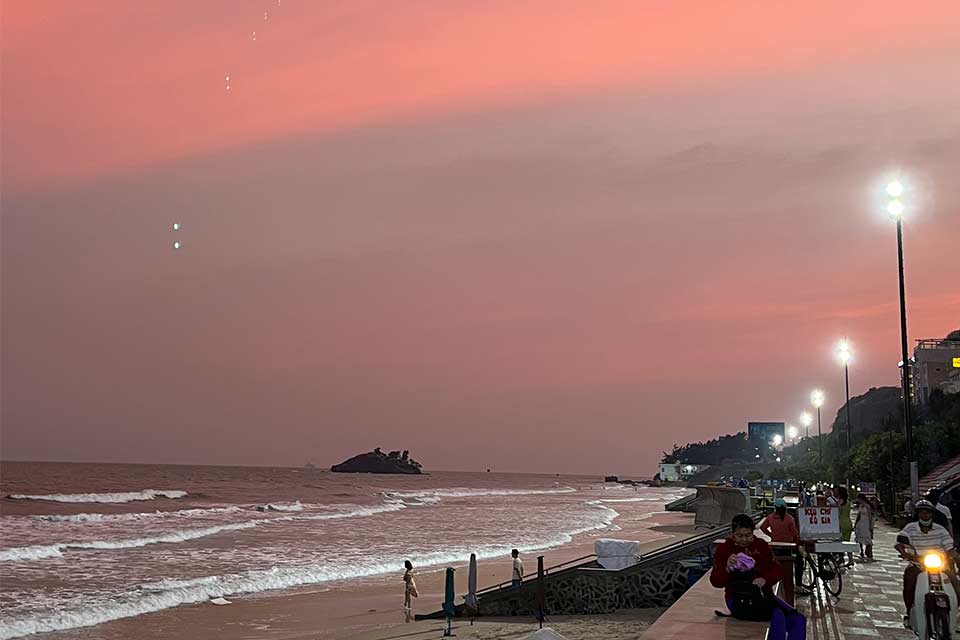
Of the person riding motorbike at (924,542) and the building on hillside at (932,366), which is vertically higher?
the building on hillside at (932,366)

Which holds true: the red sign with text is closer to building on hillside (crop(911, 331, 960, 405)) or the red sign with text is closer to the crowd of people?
the crowd of people

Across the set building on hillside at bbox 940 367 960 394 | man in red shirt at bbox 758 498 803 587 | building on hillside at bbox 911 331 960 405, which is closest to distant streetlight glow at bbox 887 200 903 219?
man in red shirt at bbox 758 498 803 587

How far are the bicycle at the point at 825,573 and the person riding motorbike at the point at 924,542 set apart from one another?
3327 mm

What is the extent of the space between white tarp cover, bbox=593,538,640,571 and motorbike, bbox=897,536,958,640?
12286 millimetres

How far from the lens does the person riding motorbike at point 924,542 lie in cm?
1098

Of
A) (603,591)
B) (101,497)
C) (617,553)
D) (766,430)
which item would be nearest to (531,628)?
(603,591)

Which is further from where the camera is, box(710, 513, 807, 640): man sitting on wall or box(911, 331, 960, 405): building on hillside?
box(911, 331, 960, 405): building on hillside

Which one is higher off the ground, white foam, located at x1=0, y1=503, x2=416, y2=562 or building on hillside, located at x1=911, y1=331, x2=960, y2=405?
building on hillside, located at x1=911, y1=331, x2=960, y2=405

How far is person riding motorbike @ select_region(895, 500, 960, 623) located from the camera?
11.0 m

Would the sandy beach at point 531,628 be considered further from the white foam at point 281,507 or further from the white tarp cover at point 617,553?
the white foam at point 281,507

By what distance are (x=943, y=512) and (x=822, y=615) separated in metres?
2.48

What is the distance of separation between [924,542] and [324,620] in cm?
1884

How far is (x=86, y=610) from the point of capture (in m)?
27.7

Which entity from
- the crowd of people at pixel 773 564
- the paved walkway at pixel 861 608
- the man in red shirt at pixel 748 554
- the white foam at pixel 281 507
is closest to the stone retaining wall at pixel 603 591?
the paved walkway at pixel 861 608
